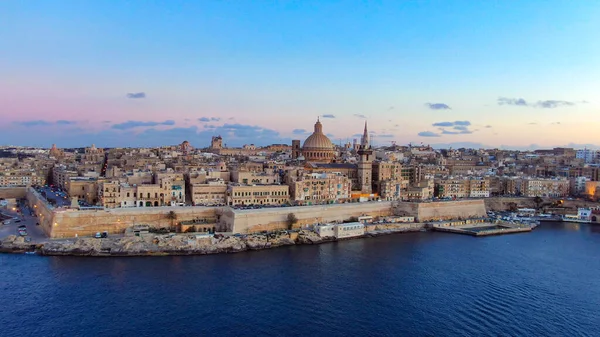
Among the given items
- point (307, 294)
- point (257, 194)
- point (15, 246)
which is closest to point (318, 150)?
point (257, 194)

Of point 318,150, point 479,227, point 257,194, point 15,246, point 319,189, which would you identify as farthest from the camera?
point 318,150

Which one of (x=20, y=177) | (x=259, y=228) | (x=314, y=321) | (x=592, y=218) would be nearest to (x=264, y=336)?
(x=314, y=321)

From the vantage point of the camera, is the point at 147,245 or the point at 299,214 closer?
the point at 147,245

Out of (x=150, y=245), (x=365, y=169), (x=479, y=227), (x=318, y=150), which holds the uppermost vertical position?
(x=318, y=150)

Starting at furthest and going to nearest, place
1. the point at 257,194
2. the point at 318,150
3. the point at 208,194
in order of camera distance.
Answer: the point at 318,150
the point at 257,194
the point at 208,194

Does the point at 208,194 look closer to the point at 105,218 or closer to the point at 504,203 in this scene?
the point at 105,218

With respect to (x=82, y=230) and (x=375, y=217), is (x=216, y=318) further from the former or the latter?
(x=375, y=217)
